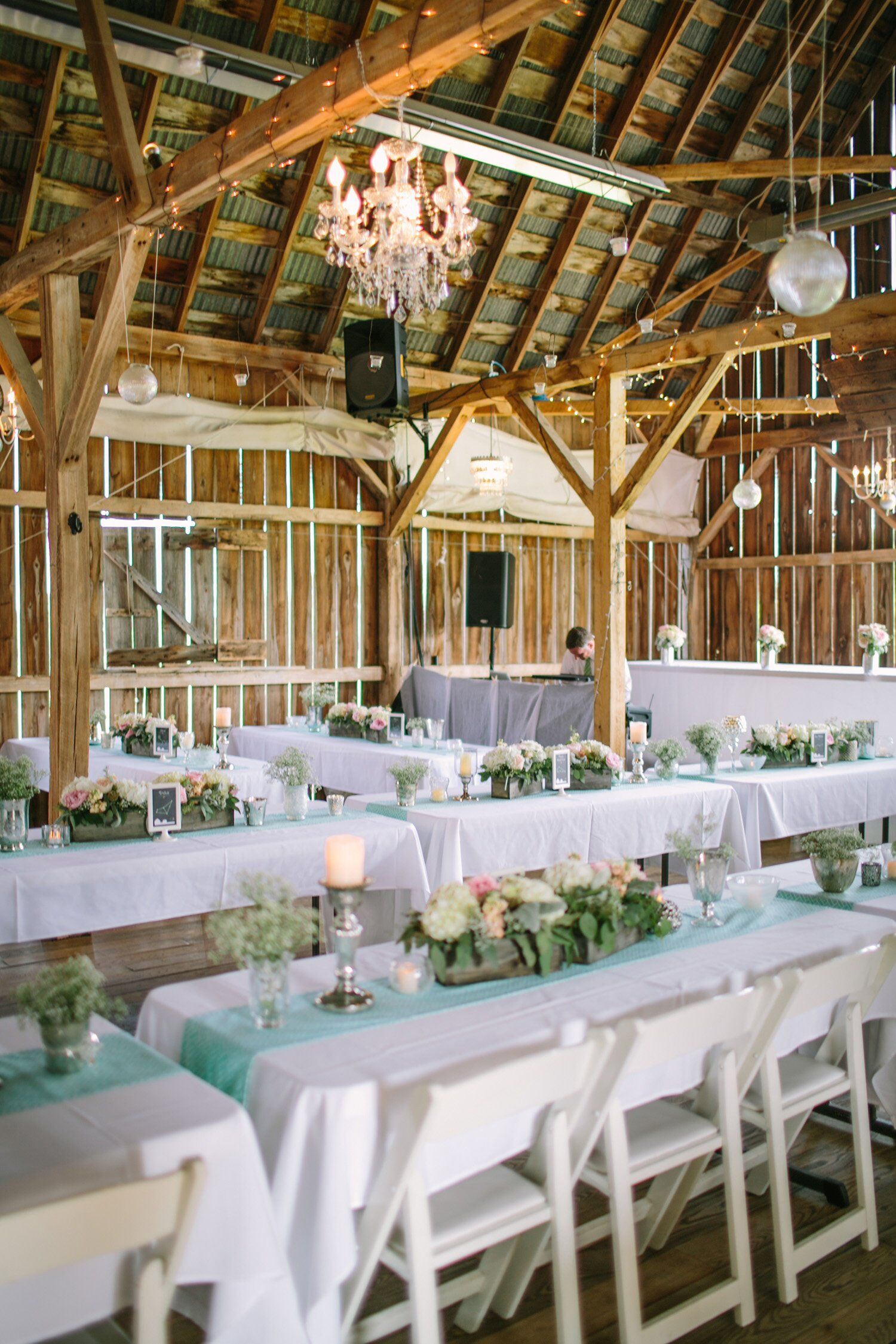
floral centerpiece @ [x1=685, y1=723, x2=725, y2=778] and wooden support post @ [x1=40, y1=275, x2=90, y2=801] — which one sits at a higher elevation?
wooden support post @ [x1=40, y1=275, x2=90, y2=801]

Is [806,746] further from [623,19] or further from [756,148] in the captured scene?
[756,148]

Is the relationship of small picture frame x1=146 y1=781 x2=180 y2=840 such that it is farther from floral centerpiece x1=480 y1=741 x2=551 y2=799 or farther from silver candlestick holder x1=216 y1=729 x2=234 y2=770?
silver candlestick holder x1=216 y1=729 x2=234 y2=770

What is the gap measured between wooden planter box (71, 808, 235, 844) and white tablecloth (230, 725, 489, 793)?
5.63 feet

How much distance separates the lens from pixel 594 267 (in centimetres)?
1181

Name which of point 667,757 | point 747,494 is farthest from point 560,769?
point 747,494

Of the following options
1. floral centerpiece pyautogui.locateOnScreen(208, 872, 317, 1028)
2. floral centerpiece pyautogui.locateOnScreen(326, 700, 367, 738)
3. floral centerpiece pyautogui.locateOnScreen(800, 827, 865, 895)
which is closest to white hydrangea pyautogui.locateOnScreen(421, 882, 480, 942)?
floral centerpiece pyautogui.locateOnScreen(208, 872, 317, 1028)

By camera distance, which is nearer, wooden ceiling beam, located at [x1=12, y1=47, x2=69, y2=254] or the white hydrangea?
the white hydrangea

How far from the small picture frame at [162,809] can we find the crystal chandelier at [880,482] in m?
8.07

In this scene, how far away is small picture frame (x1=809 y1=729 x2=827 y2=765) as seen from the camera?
6.81 m

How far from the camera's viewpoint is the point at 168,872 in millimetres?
4430

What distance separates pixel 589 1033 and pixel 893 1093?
1.66 metres

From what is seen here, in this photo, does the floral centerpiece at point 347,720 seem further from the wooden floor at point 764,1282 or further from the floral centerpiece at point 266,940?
the floral centerpiece at point 266,940

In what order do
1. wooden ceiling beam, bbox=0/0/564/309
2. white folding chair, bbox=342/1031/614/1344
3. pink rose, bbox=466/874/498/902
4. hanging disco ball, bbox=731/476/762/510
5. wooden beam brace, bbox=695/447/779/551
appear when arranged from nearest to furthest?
white folding chair, bbox=342/1031/614/1344 → pink rose, bbox=466/874/498/902 → wooden ceiling beam, bbox=0/0/564/309 → hanging disco ball, bbox=731/476/762/510 → wooden beam brace, bbox=695/447/779/551

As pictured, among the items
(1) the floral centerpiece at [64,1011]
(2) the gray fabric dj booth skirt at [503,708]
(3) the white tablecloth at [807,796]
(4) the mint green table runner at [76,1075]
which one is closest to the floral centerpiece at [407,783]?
(3) the white tablecloth at [807,796]
